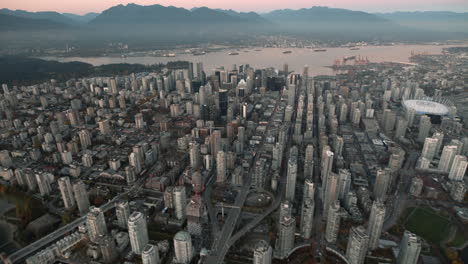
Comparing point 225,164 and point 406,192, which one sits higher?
point 225,164

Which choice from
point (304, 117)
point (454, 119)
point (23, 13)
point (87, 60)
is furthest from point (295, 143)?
point (23, 13)

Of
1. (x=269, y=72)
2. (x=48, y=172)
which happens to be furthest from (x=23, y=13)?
(x=48, y=172)

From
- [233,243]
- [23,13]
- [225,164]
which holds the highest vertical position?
[23,13]

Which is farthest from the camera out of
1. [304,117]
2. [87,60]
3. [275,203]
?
[87,60]

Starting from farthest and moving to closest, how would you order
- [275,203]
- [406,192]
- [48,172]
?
[48,172]
[406,192]
[275,203]

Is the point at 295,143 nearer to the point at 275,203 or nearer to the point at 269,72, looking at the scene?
the point at 275,203

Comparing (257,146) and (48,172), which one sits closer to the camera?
(48,172)

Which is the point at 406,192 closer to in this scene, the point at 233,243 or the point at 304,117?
the point at 233,243
